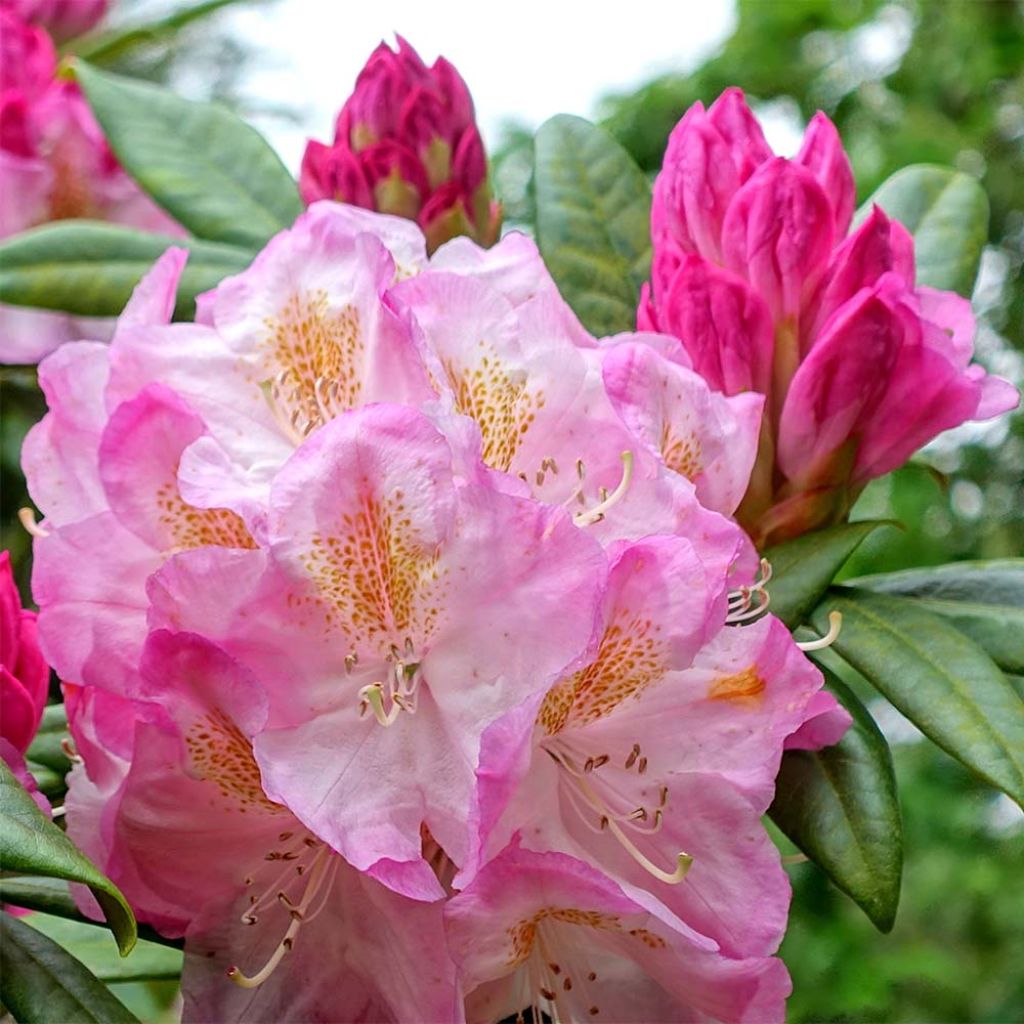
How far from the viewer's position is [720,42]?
341 centimetres

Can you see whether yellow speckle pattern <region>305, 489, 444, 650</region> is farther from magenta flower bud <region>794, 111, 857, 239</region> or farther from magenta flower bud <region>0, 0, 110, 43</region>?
magenta flower bud <region>0, 0, 110, 43</region>

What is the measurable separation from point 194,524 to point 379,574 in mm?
78

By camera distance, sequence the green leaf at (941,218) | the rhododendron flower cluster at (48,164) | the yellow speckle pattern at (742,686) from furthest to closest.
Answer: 1. the rhododendron flower cluster at (48,164)
2. the green leaf at (941,218)
3. the yellow speckle pattern at (742,686)

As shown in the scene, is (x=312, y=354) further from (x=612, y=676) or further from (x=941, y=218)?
(x=941, y=218)

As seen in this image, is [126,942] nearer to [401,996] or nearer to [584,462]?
[401,996]

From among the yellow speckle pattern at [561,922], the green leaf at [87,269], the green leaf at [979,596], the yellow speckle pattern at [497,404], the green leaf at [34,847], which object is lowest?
the green leaf at [979,596]

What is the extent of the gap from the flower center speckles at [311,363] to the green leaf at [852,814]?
0.23 meters

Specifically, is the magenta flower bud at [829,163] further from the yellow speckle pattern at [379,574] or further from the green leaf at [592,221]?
the yellow speckle pattern at [379,574]

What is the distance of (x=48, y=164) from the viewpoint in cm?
114

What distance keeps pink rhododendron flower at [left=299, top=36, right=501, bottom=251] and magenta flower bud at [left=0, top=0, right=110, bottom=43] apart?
0.71 meters

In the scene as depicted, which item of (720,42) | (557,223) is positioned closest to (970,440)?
(720,42)

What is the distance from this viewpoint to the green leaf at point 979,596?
703mm

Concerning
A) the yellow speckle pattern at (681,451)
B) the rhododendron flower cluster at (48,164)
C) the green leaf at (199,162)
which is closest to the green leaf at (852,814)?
the yellow speckle pattern at (681,451)

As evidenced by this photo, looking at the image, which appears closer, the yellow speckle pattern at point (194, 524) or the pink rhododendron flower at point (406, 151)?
the yellow speckle pattern at point (194, 524)
